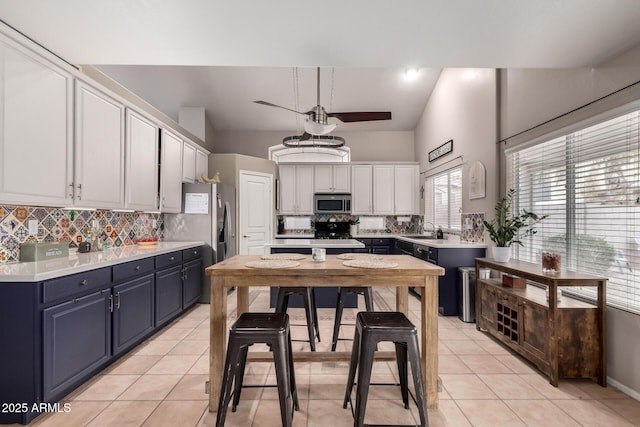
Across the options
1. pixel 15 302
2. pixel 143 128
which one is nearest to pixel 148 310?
pixel 15 302

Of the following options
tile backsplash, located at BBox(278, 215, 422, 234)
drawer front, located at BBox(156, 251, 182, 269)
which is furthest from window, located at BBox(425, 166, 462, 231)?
drawer front, located at BBox(156, 251, 182, 269)

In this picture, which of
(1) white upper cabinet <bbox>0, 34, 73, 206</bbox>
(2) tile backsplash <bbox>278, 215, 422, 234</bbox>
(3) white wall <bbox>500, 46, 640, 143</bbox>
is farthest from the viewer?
(2) tile backsplash <bbox>278, 215, 422, 234</bbox>

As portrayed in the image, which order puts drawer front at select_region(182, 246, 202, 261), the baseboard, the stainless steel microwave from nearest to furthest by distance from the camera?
1. the baseboard
2. drawer front at select_region(182, 246, 202, 261)
3. the stainless steel microwave

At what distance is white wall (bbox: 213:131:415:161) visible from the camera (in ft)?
21.2

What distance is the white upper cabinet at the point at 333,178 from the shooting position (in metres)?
6.26

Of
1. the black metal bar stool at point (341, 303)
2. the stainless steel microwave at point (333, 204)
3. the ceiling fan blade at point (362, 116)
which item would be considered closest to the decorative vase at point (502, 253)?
the black metal bar stool at point (341, 303)

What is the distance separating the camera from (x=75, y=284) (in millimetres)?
2088

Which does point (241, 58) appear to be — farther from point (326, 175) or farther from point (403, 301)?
point (326, 175)

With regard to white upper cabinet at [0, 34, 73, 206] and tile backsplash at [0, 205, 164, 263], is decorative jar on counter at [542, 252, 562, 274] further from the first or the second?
tile backsplash at [0, 205, 164, 263]

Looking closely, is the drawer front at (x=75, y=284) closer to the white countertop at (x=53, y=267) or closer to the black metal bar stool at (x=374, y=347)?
the white countertop at (x=53, y=267)

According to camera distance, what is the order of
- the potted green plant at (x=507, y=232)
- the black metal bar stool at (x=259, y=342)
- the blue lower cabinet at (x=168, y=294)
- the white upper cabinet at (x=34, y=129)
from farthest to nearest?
the blue lower cabinet at (x=168, y=294) < the potted green plant at (x=507, y=232) < the white upper cabinet at (x=34, y=129) < the black metal bar stool at (x=259, y=342)

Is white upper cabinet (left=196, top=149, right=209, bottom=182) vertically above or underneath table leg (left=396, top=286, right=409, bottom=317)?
above

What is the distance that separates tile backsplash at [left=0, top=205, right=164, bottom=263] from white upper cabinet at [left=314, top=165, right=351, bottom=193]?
308 cm

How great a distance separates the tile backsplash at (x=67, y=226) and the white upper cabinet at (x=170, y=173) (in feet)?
1.10
